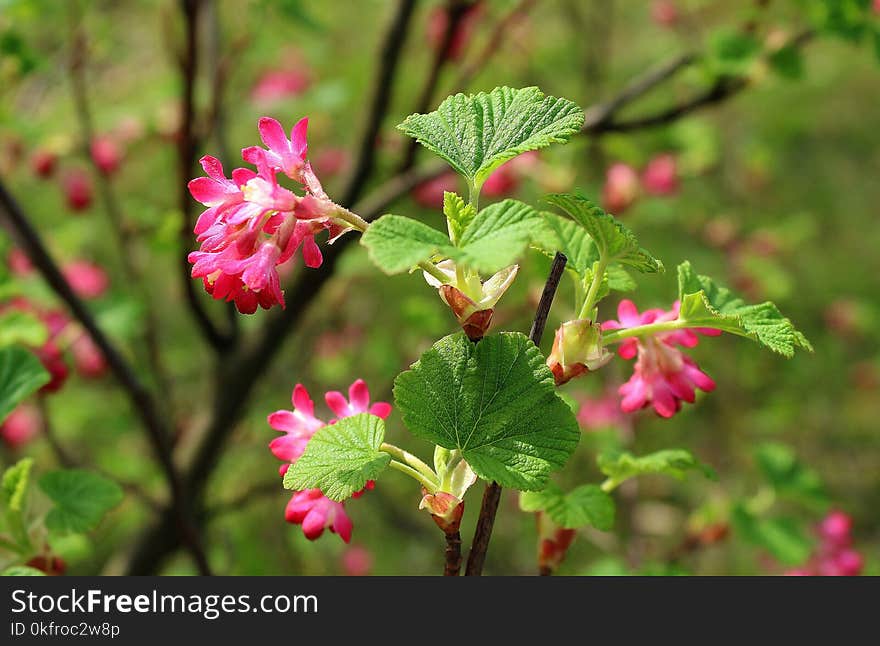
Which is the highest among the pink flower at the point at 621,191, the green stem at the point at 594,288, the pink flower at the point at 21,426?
the green stem at the point at 594,288

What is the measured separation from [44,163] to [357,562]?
4.01 ft

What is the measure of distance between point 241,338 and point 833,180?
2.50 meters

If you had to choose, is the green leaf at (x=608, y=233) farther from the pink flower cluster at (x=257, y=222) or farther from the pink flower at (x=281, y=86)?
the pink flower at (x=281, y=86)

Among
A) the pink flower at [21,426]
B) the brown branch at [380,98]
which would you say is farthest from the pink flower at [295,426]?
the pink flower at [21,426]

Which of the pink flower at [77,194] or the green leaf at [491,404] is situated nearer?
the green leaf at [491,404]

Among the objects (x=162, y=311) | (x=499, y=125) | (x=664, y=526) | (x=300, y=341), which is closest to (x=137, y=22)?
(x=162, y=311)

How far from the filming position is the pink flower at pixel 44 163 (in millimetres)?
1463

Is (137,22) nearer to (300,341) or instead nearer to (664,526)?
(300,341)

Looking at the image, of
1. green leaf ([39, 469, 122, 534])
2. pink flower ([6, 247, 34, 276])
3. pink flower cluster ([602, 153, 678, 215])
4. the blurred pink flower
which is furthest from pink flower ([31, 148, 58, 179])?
pink flower cluster ([602, 153, 678, 215])

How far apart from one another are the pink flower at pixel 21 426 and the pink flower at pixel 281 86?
943 millimetres

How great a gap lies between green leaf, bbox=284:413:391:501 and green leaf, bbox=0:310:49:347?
0.51 m

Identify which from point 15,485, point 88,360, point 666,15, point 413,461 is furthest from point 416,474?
point 666,15

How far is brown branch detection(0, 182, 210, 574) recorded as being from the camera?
0.89 metres

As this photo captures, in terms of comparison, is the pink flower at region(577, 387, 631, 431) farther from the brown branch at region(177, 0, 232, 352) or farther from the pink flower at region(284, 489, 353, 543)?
the pink flower at region(284, 489, 353, 543)
